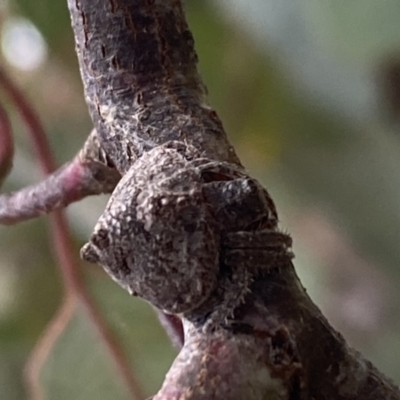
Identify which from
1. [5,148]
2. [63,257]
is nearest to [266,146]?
[63,257]

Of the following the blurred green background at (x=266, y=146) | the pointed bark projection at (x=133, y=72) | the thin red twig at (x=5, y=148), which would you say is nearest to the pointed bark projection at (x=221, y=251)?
the pointed bark projection at (x=133, y=72)

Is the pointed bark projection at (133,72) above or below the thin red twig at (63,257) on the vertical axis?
above

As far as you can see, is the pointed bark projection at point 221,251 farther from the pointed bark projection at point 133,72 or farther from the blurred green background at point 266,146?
the blurred green background at point 266,146

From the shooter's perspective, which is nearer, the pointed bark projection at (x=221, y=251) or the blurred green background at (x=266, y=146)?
the pointed bark projection at (x=221, y=251)

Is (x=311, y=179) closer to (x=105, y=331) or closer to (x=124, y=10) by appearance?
(x=105, y=331)

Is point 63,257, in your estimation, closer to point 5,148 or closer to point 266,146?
point 5,148
